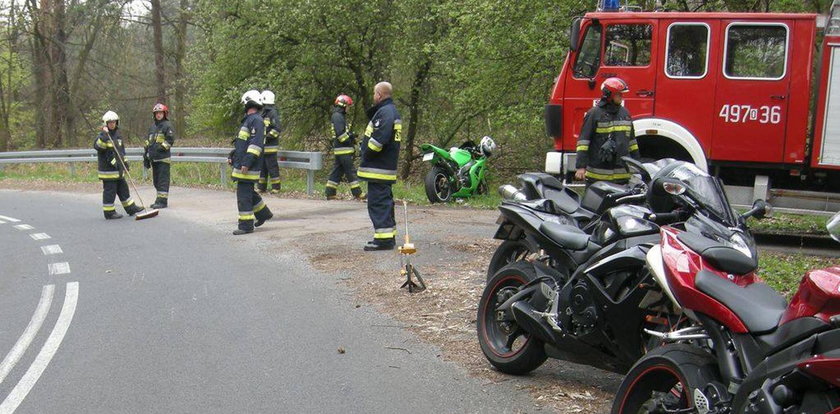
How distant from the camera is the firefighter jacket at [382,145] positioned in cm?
1002

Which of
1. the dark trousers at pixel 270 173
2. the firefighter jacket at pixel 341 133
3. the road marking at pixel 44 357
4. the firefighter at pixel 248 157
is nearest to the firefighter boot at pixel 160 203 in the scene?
the dark trousers at pixel 270 173

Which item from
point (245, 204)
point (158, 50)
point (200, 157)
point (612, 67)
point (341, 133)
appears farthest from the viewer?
point (158, 50)

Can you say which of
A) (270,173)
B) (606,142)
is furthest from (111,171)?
(606,142)

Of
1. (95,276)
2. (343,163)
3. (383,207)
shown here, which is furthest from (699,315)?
(343,163)

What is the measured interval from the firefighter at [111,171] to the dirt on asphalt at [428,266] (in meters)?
0.79

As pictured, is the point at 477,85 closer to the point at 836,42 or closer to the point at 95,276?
the point at 836,42

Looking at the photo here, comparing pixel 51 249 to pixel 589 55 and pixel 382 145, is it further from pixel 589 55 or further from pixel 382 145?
pixel 589 55

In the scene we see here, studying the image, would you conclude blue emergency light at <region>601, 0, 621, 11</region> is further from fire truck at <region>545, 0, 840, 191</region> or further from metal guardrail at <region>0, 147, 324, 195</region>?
metal guardrail at <region>0, 147, 324, 195</region>

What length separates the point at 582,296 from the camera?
186 inches

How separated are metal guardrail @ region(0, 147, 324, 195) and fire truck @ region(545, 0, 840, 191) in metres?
7.14

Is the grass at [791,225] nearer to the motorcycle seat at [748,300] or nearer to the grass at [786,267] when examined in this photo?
the grass at [786,267]

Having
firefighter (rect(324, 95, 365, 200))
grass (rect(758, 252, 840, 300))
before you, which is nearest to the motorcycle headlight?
grass (rect(758, 252, 840, 300))

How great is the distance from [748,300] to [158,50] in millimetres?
35029

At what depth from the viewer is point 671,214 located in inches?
165
